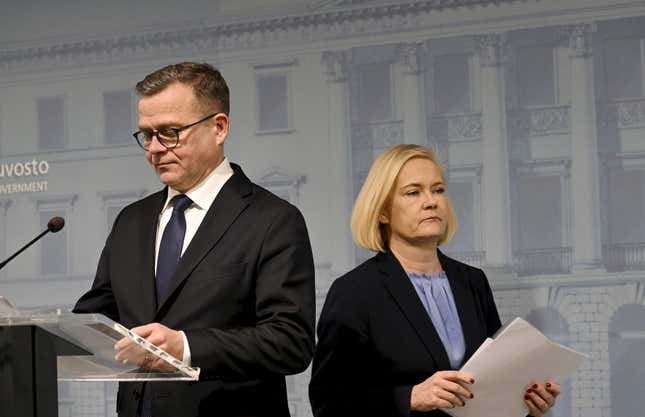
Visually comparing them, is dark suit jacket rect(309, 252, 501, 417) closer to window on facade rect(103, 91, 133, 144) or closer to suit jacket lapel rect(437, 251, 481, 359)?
suit jacket lapel rect(437, 251, 481, 359)

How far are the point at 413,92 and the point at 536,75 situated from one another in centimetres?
48

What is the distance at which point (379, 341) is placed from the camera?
3.07 m

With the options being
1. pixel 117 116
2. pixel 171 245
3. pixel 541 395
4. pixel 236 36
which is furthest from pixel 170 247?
pixel 117 116

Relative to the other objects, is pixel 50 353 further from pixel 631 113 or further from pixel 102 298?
pixel 631 113

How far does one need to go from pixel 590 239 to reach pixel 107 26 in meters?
2.29

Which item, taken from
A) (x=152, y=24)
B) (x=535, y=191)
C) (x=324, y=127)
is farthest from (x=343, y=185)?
(x=152, y=24)

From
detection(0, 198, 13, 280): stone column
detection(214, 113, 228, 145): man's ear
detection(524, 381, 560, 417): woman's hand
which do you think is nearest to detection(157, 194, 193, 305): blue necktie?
detection(214, 113, 228, 145): man's ear

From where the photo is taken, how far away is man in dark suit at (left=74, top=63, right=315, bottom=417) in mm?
2414

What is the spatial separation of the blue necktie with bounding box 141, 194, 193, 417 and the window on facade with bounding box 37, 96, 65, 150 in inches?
89.6

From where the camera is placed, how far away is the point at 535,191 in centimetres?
393

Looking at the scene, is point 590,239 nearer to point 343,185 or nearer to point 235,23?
point 343,185

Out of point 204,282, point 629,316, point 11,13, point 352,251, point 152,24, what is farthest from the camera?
point 11,13

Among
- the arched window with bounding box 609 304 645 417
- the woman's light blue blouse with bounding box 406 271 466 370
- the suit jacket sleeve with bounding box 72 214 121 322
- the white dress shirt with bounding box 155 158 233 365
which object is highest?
the white dress shirt with bounding box 155 158 233 365

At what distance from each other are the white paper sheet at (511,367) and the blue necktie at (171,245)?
2.74 feet
